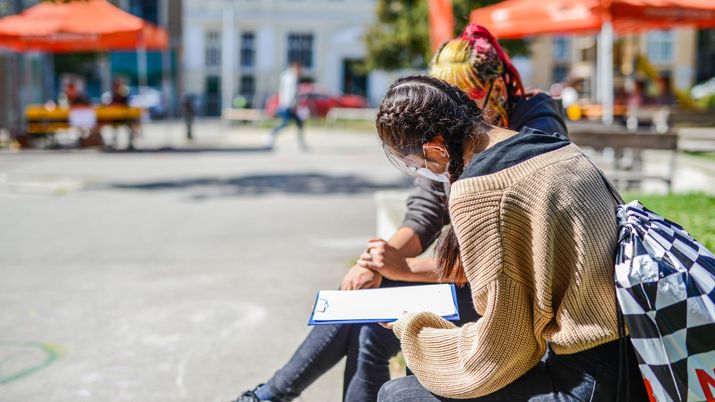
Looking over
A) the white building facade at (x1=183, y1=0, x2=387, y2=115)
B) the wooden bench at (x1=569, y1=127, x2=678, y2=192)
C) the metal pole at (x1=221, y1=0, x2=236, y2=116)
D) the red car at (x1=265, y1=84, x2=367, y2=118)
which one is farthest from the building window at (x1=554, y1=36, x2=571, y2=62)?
the wooden bench at (x1=569, y1=127, x2=678, y2=192)

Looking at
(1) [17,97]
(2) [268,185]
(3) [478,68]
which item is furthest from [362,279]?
(1) [17,97]

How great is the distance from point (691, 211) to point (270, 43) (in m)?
41.9

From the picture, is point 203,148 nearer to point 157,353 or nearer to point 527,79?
point 157,353

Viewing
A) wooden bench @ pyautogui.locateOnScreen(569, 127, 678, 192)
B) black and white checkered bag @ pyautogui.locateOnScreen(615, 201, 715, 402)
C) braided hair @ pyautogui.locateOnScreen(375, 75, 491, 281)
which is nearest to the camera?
black and white checkered bag @ pyautogui.locateOnScreen(615, 201, 715, 402)

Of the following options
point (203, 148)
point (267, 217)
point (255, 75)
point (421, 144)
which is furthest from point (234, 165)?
point (255, 75)

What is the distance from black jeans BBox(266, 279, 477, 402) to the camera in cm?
285

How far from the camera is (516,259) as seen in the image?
193cm

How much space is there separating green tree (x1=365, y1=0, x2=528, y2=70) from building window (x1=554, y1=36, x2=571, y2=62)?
17.2 m

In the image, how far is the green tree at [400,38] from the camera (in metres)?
29.0

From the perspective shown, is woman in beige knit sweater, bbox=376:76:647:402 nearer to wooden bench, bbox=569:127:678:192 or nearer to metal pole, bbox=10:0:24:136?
wooden bench, bbox=569:127:678:192

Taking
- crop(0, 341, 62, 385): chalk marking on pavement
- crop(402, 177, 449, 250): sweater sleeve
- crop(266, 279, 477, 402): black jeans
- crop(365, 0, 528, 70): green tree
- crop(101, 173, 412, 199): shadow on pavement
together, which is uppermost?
crop(365, 0, 528, 70): green tree

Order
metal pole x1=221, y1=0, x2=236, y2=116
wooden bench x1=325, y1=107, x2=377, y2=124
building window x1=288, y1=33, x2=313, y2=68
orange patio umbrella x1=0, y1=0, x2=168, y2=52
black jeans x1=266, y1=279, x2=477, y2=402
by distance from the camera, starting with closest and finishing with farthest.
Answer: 1. black jeans x1=266, y1=279, x2=477, y2=402
2. orange patio umbrella x1=0, y1=0, x2=168, y2=52
3. wooden bench x1=325, y1=107, x2=377, y2=124
4. metal pole x1=221, y1=0, x2=236, y2=116
5. building window x1=288, y1=33, x2=313, y2=68

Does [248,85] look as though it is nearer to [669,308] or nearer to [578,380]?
[578,380]

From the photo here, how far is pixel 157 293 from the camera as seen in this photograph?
5.59 metres
